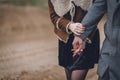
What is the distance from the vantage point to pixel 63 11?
178 inches

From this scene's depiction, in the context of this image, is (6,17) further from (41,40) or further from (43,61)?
(43,61)

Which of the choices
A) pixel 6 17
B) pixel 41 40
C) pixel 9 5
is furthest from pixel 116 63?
pixel 9 5

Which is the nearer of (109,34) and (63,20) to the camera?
(109,34)

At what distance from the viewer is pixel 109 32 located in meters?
3.89

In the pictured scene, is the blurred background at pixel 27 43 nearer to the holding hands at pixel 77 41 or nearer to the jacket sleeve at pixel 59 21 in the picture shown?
the jacket sleeve at pixel 59 21

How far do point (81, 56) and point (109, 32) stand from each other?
0.74 metres

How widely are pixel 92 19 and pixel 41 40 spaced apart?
6.73m

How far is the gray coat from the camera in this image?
3840mm

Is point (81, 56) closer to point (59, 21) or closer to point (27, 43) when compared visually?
point (59, 21)

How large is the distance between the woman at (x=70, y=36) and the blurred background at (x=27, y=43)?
2883mm

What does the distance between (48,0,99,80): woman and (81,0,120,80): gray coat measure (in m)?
0.36

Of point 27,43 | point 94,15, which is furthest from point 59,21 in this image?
point 27,43

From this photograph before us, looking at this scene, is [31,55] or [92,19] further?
[31,55]

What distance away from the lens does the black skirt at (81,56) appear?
15.1 ft
